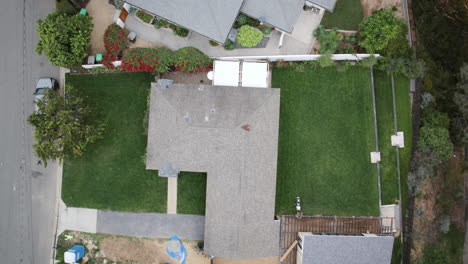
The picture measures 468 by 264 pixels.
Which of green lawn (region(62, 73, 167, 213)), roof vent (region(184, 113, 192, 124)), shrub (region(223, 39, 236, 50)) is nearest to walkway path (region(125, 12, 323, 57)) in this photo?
shrub (region(223, 39, 236, 50))

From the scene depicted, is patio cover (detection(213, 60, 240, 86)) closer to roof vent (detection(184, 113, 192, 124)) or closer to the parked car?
roof vent (detection(184, 113, 192, 124))

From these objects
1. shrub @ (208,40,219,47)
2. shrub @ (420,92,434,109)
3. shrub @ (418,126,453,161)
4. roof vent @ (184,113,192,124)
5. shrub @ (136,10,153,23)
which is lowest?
shrub @ (418,126,453,161)

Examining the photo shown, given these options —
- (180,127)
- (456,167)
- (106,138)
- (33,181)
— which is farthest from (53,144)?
(456,167)

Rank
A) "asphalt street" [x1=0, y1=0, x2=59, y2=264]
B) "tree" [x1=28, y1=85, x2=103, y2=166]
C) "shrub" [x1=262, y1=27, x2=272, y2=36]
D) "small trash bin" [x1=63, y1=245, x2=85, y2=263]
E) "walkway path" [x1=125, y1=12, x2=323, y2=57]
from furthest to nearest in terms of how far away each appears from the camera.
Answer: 1. "asphalt street" [x1=0, y1=0, x2=59, y2=264]
2. "walkway path" [x1=125, y1=12, x2=323, y2=57]
3. "small trash bin" [x1=63, y1=245, x2=85, y2=263]
4. "shrub" [x1=262, y1=27, x2=272, y2=36]
5. "tree" [x1=28, y1=85, x2=103, y2=166]

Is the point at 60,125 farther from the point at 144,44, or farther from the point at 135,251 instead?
the point at 135,251

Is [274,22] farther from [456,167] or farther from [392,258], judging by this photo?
[392,258]

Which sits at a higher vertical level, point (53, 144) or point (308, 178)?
point (53, 144)
